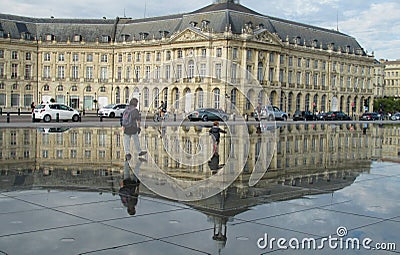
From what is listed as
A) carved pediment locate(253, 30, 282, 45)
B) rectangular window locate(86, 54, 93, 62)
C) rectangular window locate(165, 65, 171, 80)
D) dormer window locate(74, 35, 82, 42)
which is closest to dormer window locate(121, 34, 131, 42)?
rectangular window locate(86, 54, 93, 62)

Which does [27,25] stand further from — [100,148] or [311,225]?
[311,225]

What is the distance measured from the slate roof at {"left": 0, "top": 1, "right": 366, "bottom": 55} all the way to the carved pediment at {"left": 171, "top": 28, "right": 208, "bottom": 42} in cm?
177

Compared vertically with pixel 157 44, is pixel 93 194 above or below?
below

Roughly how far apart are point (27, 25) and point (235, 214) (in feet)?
323

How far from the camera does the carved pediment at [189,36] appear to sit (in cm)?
8568

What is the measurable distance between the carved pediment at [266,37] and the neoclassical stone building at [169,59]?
164 mm

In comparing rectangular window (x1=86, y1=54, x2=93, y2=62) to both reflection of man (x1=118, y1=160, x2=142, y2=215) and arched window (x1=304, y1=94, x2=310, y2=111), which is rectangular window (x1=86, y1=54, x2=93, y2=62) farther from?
reflection of man (x1=118, y1=160, x2=142, y2=215)

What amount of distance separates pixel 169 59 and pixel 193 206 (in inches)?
3246

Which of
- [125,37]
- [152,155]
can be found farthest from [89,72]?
[152,155]

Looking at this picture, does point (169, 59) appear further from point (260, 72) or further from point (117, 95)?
point (260, 72)

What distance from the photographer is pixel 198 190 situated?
11031 mm

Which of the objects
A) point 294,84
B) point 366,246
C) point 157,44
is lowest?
point 366,246

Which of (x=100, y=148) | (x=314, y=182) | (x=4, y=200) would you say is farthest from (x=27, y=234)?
(x=100, y=148)

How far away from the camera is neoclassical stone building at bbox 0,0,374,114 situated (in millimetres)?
85438
